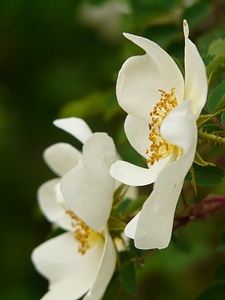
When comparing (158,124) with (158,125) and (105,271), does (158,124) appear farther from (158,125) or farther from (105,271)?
(105,271)

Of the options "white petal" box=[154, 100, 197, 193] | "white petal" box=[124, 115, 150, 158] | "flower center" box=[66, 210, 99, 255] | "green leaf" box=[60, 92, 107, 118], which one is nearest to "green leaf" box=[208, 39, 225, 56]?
"white petal" box=[124, 115, 150, 158]

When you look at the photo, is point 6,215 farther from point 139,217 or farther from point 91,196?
point 139,217

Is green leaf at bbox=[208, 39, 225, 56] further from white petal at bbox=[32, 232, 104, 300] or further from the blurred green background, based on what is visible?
the blurred green background

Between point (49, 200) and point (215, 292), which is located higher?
point (49, 200)

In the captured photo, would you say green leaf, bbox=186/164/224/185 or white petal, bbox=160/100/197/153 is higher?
white petal, bbox=160/100/197/153

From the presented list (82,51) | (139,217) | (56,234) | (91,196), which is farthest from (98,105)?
(82,51)

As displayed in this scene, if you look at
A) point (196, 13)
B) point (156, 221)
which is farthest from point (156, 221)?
point (196, 13)
